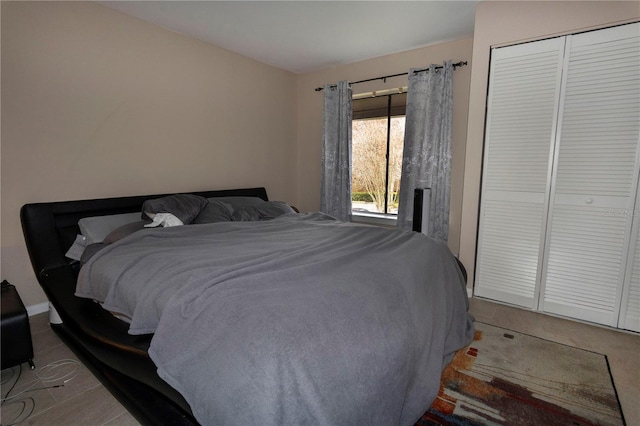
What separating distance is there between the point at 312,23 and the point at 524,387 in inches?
131

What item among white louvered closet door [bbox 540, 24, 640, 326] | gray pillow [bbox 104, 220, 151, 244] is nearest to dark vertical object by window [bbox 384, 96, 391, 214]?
white louvered closet door [bbox 540, 24, 640, 326]

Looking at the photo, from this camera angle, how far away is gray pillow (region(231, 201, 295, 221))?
3.11m

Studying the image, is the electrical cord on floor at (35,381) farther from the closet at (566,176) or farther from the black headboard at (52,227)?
the closet at (566,176)

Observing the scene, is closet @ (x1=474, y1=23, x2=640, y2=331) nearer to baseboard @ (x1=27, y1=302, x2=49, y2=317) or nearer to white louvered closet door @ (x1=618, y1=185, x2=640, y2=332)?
white louvered closet door @ (x1=618, y1=185, x2=640, y2=332)

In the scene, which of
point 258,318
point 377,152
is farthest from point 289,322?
point 377,152

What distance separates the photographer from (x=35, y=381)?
185 cm

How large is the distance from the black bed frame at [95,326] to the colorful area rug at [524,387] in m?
1.29

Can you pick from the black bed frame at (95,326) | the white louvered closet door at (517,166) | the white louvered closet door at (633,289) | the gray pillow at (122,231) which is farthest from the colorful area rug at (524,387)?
the gray pillow at (122,231)

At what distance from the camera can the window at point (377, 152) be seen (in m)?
4.21

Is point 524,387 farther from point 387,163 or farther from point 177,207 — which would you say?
point 387,163

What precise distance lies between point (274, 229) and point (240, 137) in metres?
1.92

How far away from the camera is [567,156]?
2.57 m

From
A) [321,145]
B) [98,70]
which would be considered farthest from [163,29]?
[321,145]

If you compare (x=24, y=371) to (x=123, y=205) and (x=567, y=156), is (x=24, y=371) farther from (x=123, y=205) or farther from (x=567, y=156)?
(x=567, y=156)
